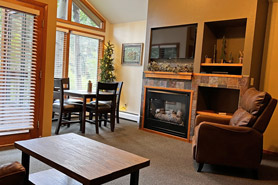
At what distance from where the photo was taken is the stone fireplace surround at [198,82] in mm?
3771

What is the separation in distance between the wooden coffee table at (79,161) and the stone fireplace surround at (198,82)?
8.06 feet

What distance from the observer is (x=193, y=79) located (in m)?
4.27

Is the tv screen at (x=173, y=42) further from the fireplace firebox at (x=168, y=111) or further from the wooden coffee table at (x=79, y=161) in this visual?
the wooden coffee table at (x=79, y=161)

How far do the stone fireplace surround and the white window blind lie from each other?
7.67ft

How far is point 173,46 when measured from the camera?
460 centimetres

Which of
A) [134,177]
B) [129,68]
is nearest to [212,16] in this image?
[129,68]

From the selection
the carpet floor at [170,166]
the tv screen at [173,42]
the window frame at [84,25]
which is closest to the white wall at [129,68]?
the window frame at [84,25]

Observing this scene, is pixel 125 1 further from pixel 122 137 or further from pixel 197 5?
pixel 122 137

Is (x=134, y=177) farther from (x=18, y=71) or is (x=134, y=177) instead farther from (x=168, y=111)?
(x=168, y=111)

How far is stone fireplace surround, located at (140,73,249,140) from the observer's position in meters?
3.77

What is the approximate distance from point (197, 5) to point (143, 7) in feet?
5.32

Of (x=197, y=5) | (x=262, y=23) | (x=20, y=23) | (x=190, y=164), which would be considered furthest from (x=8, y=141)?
(x=262, y=23)

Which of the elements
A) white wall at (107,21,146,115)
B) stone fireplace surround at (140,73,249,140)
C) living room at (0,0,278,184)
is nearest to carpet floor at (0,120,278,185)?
living room at (0,0,278,184)

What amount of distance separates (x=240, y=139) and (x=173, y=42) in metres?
2.42
